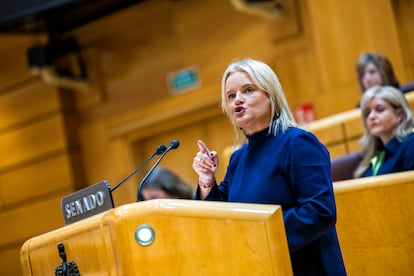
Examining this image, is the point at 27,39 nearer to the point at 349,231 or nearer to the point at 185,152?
the point at 185,152

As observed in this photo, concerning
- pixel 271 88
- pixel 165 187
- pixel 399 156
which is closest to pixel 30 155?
pixel 165 187

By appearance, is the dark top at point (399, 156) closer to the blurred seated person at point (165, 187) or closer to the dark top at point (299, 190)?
the blurred seated person at point (165, 187)

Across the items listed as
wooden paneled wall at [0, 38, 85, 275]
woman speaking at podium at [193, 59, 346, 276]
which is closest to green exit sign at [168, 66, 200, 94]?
wooden paneled wall at [0, 38, 85, 275]

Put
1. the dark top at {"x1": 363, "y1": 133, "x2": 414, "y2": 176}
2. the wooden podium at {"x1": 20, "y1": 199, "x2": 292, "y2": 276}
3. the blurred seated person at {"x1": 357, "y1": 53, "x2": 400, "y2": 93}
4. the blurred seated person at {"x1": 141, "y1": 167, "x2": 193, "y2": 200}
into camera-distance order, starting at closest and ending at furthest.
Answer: the wooden podium at {"x1": 20, "y1": 199, "x2": 292, "y2": 276}
the dark top at {"x1": 363, "y1": 133, "x2": 414, "y2": 176}
the blurred seated person at {"x1": 141, "y1": 167, "x2": 193, "y2": 200}
the blurred seated person at {"x1": 357, "y1": 53, "x2": 400, "y2": 93}

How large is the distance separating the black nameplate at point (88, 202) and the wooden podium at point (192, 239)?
0.28 feet

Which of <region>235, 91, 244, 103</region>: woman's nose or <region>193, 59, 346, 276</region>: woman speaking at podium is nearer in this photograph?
<region>193, 59, 346, 276</region>: woman speaking at podium

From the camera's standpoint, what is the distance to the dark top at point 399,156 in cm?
262

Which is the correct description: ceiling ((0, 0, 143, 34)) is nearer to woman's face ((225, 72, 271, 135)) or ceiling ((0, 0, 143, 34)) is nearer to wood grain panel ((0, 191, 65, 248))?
wood grain panel ((0, 191, 65, 248))

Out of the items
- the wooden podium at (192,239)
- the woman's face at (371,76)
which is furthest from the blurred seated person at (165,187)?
the wooden podium at (192,239)

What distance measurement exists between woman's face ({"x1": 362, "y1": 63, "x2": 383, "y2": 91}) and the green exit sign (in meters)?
1.85

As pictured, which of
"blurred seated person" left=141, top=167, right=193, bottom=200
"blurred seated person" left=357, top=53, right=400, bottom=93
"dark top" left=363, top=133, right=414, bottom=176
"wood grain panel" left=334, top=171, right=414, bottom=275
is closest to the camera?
"wood grain panel" left=334, top=171, right=414, bottom=275

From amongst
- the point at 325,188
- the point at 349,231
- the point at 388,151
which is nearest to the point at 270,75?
the point at 325,188

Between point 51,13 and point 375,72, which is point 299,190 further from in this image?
point 51,13

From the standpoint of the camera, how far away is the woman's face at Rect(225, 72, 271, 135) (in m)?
1.69
